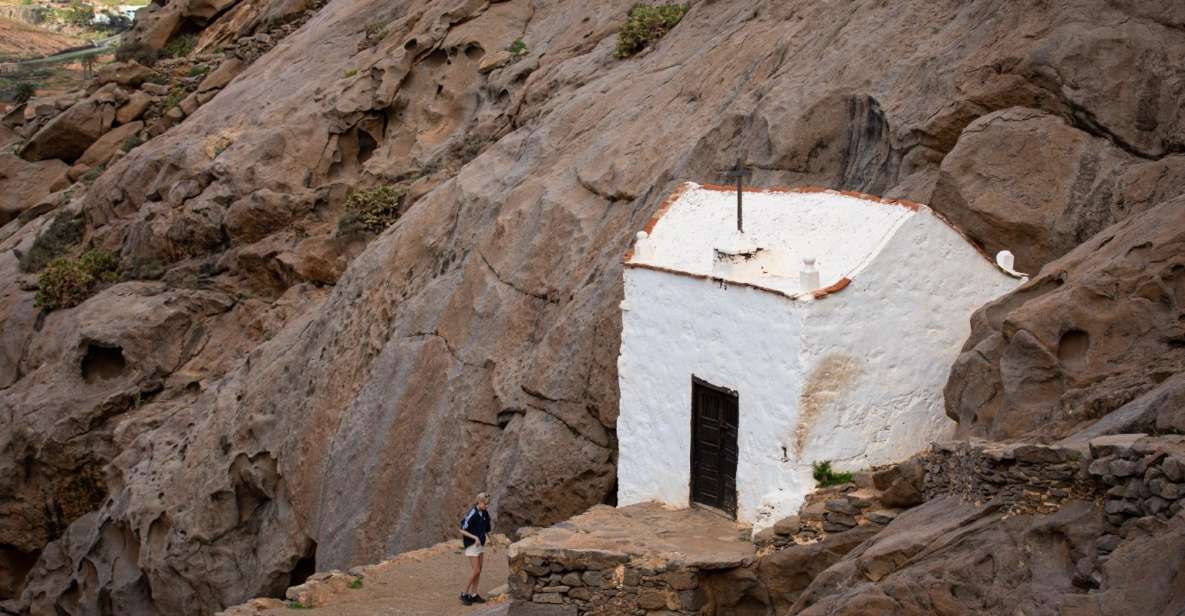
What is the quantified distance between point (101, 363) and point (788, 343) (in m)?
18.4

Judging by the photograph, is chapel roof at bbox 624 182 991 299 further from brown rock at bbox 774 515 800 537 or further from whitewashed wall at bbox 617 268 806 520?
brown rock at bbox 774 515 800 537

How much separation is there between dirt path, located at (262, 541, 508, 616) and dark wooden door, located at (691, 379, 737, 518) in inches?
120

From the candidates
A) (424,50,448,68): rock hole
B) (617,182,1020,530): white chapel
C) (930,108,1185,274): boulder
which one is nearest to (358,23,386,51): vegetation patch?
(424,50,448,68): rock hole

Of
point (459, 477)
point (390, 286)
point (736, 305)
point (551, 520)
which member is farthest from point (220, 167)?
point (736, 305)

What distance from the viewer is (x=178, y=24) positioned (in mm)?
43125

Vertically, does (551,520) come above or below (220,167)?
below

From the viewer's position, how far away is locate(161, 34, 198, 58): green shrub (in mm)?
41969

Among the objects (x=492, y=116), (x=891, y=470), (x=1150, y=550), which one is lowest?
(x=1150, y=550)

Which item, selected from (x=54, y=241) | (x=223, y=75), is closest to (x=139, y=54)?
(x=223, y=75)

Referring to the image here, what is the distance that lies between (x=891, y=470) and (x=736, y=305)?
2.54 m

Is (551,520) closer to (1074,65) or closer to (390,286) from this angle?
(390,286)

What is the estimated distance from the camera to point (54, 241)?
1315 inches

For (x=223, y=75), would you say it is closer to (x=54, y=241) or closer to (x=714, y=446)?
(x=54, y=241)

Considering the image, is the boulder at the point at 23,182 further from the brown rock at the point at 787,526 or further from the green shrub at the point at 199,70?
the brown rock at the point at 787,526
